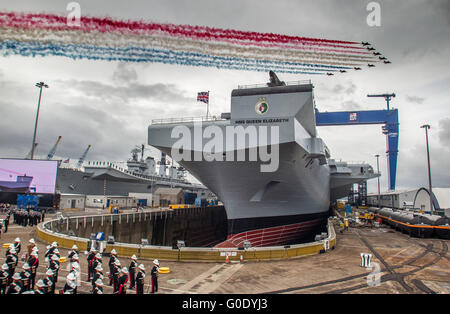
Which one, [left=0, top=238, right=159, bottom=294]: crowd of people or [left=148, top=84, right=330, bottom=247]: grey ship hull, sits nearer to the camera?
[left=0, top=238, right=159, bottom=294]: crowd of people

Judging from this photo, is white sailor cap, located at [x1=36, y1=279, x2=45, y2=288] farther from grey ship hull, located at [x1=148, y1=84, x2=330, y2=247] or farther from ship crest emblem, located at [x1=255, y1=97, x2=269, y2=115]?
ship crest emblem, located at [x1=255, y1=97, x2=269, y2=115]

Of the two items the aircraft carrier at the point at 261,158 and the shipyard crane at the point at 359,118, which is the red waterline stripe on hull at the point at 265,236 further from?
the shipyard crane at the point at 359,118

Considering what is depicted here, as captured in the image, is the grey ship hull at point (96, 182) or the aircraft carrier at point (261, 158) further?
the grey ship hull at point (96, 182)

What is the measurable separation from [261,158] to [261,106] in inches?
111

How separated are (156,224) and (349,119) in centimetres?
3193

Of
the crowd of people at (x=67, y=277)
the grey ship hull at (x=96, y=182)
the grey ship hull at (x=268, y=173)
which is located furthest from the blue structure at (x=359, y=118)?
the crowd of people at (x=67, y=277)

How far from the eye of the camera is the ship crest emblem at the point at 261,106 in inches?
586

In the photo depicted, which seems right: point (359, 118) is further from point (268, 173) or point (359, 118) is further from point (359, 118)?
point (268, 173)

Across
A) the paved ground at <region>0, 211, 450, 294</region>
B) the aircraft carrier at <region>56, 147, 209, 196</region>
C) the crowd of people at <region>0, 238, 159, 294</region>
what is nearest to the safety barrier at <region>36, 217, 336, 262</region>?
the paved ground at <region>0, 211, 450, 294</region>

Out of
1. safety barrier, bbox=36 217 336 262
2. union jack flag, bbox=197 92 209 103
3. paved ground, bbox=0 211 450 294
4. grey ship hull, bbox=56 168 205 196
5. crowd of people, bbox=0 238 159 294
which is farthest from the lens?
grey ship hull, bbox=56 168 205 196

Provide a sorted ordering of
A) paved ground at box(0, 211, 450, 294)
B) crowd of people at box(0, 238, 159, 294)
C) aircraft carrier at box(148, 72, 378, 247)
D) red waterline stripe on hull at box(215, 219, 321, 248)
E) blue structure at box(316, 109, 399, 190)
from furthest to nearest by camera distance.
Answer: blue structure at box(316, 109, 399, 190)
red waterline stripe on hull at box(215, 219, 321, 248)
aircraft carrier at box(148, 72, 378, 247)
paved ground at box(0, 211, 450, 294)
crowd of people at box(0, 238, 159, 294)

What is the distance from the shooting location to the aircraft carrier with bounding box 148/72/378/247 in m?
14.5

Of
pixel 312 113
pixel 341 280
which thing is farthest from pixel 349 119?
pixel 341 280
